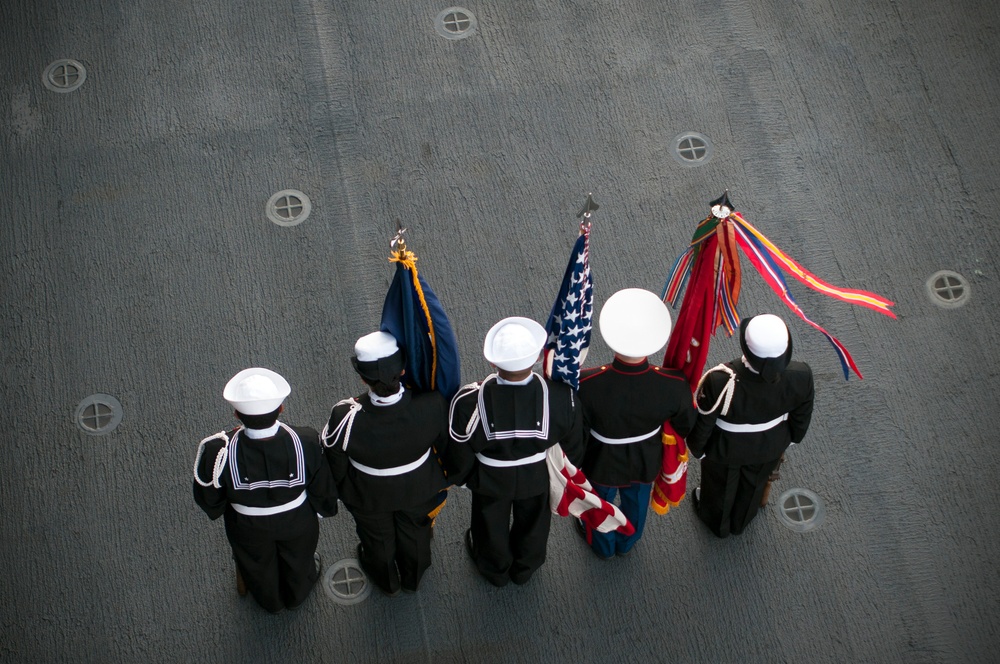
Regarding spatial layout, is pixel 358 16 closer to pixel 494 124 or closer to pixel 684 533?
pixel 494 124

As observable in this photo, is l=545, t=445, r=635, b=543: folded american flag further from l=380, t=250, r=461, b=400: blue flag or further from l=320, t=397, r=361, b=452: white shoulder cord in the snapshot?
l=320, t=397, r=361, b=452: white shoulder cord

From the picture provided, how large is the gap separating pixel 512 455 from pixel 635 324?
654mm

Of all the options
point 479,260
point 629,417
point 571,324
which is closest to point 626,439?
point 629,417

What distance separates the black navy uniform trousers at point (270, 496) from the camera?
3234 mm

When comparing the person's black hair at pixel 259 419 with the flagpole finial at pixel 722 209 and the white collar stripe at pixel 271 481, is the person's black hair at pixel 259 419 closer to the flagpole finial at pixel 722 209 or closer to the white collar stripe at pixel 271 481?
the white collar stripe at pixel 271 481

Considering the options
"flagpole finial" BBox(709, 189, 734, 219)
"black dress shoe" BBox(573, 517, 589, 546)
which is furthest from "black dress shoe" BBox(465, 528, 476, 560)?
"flagpole finial" BBox(709, 189, 734, 219)

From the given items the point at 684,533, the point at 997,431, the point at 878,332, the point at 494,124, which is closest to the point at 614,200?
the point at 494,124

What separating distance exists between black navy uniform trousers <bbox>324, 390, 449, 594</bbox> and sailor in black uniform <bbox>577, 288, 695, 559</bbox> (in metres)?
0.58

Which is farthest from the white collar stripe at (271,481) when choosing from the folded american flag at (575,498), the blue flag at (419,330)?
the folded american flag at (575,498)

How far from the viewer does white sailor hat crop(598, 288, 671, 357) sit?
333cm

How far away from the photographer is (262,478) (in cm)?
325

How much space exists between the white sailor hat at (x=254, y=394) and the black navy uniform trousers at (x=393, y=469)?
26 centimetres

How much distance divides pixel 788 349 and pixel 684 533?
3.73 ft

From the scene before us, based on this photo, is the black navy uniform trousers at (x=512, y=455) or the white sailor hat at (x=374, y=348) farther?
the black navy uniform trousers at (x=512, y=455)
